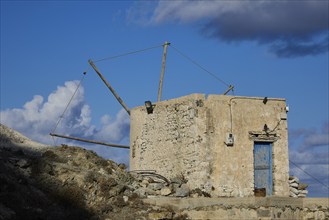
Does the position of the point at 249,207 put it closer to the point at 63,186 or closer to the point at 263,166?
the point at 263,166

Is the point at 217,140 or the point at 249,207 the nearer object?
the point at 249,207

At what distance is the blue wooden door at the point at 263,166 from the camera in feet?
81.6

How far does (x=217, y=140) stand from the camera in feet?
79.4

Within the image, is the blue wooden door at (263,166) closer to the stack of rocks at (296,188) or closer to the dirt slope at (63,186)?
the stack of rocks at (296,188)

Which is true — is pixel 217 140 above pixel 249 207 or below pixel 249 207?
above

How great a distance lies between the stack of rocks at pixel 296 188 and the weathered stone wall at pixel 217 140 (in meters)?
0.48

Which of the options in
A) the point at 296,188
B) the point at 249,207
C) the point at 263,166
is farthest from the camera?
the point at 296,188

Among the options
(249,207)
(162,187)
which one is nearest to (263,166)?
(249,207)

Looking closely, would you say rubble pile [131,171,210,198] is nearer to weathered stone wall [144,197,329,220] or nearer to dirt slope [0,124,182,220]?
dirt slope [0,124,182,220]

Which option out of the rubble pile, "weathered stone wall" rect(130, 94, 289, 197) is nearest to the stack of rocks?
"weathered stone wall" rect(130, 94, 289, 197)

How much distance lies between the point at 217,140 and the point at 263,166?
2.17 meters

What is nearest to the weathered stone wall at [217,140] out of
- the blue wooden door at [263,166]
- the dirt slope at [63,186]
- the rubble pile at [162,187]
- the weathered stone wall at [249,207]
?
the blue wooden door at [263,166]

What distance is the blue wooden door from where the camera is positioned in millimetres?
24859

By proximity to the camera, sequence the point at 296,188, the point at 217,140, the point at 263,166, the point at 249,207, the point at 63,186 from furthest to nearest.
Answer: the point at 296,188, the point at 263,166, the point at 217,140, the point at 249,207, the point at 63,186
